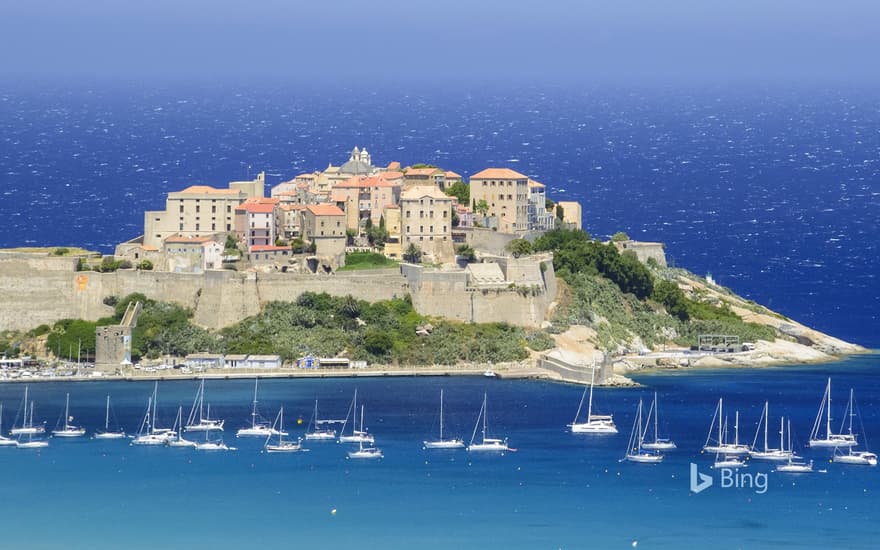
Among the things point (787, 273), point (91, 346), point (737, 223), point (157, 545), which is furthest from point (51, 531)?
point (737, 223)

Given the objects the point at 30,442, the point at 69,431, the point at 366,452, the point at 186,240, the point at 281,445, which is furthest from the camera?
the point at 186,240

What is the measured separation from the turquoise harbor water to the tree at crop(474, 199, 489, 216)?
477 inches

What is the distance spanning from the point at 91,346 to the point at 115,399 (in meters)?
4.78

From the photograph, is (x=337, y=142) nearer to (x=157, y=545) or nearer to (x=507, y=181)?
(x=507, y=181)

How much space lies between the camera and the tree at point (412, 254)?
262 feet

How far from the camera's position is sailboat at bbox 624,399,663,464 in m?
65.0

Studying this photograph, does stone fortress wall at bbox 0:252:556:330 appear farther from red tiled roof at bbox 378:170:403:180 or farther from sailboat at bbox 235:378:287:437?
sailboat at bbox 235:378:287:437

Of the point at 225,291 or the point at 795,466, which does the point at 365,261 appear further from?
the point at 795,466

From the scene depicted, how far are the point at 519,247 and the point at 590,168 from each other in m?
62.0

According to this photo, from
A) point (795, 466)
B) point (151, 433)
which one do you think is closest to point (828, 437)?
point (795, 466)

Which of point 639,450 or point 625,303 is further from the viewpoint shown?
point 625,303

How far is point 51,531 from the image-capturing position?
191 feet

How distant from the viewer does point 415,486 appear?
62.2m

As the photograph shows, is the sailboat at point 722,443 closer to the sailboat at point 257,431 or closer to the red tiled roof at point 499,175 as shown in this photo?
the sailboat at point 257,431
